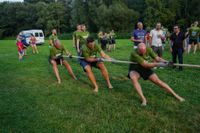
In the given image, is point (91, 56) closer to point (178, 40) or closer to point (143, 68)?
point (143, 68)

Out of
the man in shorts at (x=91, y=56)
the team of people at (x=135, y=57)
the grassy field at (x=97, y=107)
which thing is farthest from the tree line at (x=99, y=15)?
the man in shorts at (x=91, y=56)

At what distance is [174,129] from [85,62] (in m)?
3.82

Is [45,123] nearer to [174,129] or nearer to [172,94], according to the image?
[174,129]

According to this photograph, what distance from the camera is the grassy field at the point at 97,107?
5.35m

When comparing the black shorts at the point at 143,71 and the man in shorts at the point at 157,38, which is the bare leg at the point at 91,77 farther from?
the man in shorts at the point at 157,38

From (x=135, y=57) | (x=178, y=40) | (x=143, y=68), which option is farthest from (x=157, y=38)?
(x=135, y=57)

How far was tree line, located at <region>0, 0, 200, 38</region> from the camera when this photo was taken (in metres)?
56.5

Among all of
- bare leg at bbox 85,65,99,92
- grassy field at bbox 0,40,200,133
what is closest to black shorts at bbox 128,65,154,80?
grassy field at bbox 0,40,200,133

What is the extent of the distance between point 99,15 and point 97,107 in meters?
53.4

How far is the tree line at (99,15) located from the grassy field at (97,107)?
47.2 meters

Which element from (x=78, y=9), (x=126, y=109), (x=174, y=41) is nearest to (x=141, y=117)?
(x=126, y=109)

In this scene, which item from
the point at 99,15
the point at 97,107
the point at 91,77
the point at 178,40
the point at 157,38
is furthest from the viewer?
the point at 99,15

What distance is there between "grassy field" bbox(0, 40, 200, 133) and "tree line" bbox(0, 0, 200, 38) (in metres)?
47.2

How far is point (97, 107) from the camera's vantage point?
21.3ft
